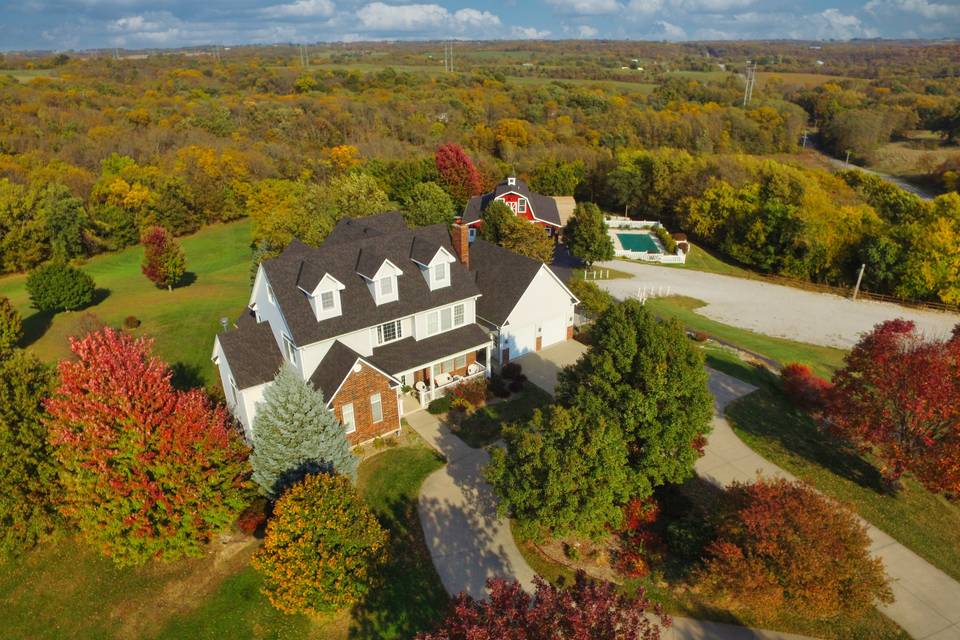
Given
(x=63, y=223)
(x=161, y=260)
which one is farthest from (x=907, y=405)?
(x=63, y=223)

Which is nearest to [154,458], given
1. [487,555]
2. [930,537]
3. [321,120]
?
[487,555]

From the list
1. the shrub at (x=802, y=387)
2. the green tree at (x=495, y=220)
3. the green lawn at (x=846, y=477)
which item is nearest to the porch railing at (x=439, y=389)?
the green lawn at (x=846, y=477)

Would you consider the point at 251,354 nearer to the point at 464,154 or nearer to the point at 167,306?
the point at 167,306

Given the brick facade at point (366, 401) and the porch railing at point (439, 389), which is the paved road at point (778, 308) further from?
the brick facade at point (366, 401)

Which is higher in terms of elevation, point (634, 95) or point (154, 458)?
point (634, 95)

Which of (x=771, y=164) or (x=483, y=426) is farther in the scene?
(x=771, y=164)

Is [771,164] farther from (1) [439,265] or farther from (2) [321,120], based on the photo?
(2) [321,120]
